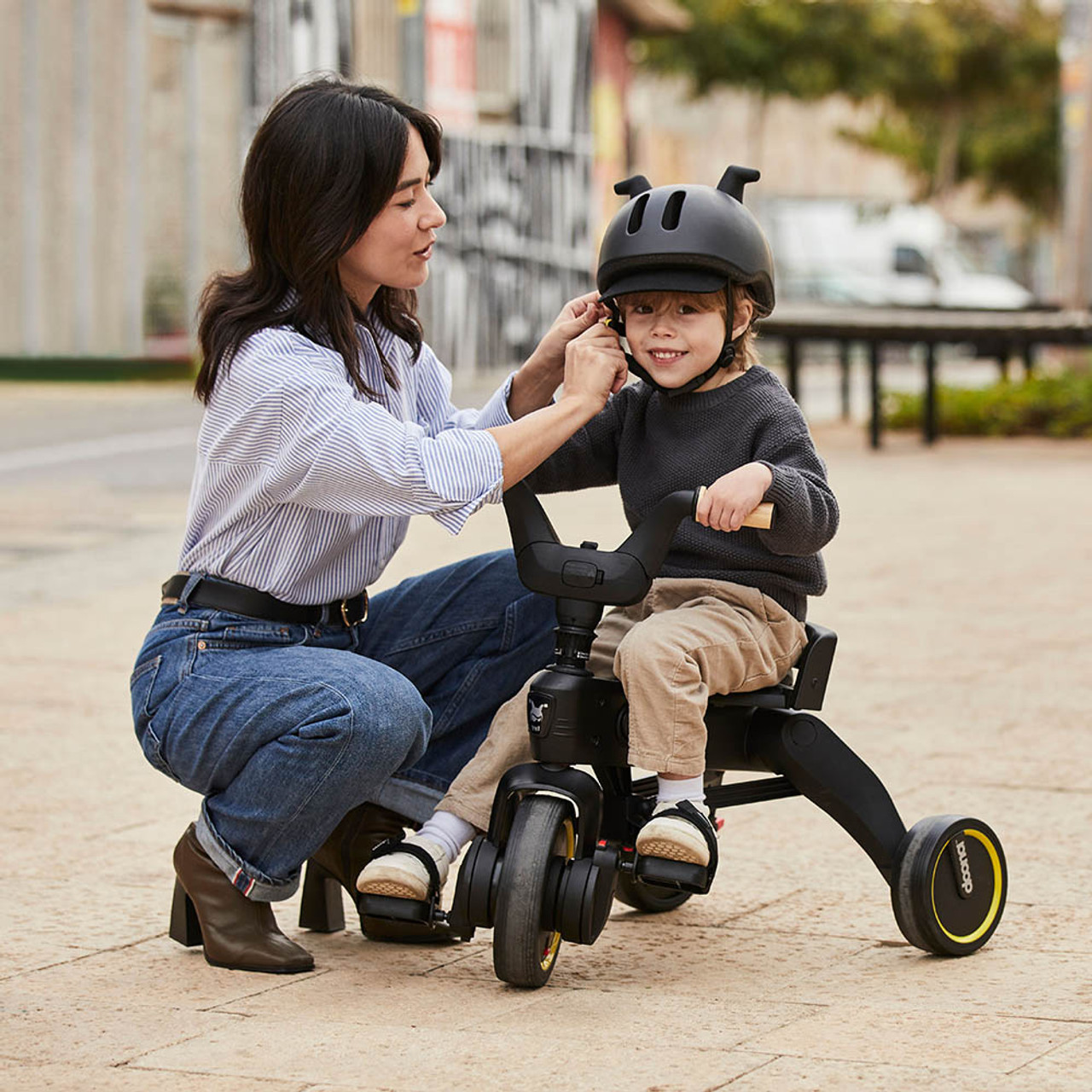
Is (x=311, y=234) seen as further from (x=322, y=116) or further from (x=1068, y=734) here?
(x=1068, y=734)

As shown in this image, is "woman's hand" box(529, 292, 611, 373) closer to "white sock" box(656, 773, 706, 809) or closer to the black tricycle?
the black tricycle

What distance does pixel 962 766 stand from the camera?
16.7 ft

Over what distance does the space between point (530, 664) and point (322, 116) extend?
1041 millimetres

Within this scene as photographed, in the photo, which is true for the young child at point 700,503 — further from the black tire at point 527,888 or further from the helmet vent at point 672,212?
the black tire at point 527,888

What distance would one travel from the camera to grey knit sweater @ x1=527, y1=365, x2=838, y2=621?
3484 millimetres

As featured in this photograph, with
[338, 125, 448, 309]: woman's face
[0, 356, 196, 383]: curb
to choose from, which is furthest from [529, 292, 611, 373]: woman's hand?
[0, 356, 196, 383]: curb

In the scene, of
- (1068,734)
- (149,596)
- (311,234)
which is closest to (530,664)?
(311,234)

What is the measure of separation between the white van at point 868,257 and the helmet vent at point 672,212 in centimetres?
2261

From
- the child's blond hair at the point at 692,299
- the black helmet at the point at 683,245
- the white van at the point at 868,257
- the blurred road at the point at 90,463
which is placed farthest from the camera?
the white van at the point at 868,257

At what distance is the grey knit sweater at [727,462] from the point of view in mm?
3484

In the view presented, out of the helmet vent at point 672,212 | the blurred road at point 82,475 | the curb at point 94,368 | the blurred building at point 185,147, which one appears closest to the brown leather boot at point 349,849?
the helmet vent at point 672,212

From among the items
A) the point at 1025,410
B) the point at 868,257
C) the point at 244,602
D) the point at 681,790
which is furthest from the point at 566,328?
the point at 868,257

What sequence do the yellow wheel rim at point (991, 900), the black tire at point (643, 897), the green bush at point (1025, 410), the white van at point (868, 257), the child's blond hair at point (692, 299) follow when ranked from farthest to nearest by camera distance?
the white van at point (868, 257) < the green bush at point (1025, 410) < the black tire at point (643, 897) < the yellow wheel rim at point (991, 900) < the child's blond hair at point (692, 299)

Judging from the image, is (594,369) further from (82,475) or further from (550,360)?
(82,475)
